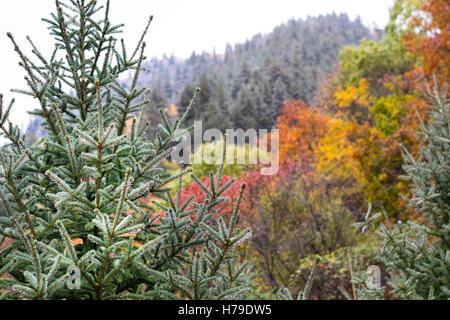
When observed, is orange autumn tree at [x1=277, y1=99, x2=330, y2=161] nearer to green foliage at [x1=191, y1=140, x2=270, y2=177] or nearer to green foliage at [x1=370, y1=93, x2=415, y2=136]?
green foliage at [x1=191, y1=140, x2=270, y2=177]

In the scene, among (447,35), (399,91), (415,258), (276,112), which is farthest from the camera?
(276,112)

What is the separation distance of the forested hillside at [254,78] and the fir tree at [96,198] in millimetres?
3064

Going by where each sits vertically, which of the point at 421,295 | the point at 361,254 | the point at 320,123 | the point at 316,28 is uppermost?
the point at 316,28

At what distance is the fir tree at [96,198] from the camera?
1.56 meters

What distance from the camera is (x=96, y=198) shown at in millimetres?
1734

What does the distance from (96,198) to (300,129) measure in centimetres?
2093

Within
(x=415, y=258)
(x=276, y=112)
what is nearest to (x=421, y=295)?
(x=415, y=258)

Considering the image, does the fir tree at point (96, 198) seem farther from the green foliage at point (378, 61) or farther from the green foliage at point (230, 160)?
the green foliage at point (378, 61)

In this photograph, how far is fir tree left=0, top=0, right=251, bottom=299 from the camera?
61.6 inches

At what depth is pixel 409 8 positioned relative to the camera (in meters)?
16.5

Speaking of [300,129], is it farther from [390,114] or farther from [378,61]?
[390,114]

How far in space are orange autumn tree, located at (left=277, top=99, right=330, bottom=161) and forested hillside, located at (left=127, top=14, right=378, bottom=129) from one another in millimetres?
5869

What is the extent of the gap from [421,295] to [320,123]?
19631 millimetres
